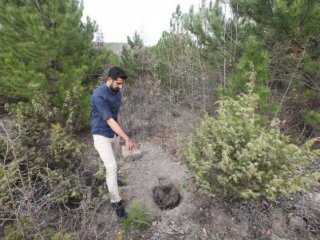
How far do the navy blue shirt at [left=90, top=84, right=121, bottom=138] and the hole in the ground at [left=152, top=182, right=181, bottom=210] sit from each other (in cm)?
114

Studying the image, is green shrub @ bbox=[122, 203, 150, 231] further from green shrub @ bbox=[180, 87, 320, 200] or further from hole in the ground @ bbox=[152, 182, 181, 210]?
green shrub @ bbox=[180, 87, 320, 200]

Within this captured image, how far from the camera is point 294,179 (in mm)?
2707

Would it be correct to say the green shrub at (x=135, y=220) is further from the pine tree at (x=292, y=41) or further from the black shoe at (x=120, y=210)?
the pine tree at (x=292, y=41)

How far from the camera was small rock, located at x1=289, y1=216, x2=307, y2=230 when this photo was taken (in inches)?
121

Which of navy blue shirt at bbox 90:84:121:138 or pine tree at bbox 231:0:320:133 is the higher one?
pine tree at bbox 231:0:320:133

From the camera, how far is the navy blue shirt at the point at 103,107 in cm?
300

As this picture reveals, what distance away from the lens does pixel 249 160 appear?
8.91 ft

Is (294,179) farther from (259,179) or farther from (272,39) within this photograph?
(272,39)

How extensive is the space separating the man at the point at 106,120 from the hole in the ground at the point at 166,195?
56 cm

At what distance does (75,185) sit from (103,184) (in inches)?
15.4

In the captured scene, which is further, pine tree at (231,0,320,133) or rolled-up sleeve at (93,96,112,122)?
pine tree at (231,0,320,133)

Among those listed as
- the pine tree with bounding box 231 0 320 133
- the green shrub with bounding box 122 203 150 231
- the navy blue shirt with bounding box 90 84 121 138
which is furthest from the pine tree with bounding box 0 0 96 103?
the pine tree with bounding box 231 0 320 133

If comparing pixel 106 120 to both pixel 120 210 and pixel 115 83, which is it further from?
pixel 120 210

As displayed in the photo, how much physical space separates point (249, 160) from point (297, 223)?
3.71 ft
